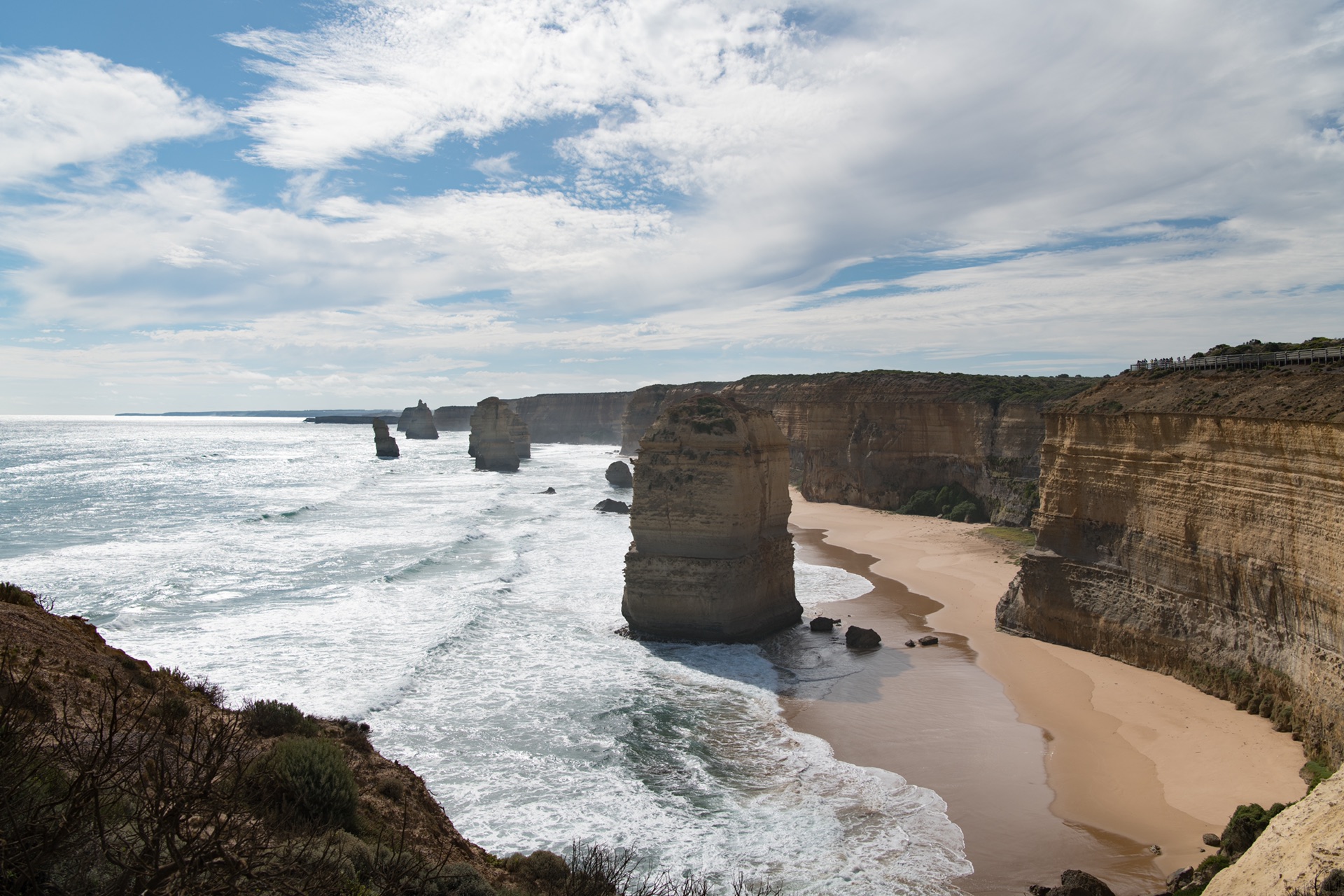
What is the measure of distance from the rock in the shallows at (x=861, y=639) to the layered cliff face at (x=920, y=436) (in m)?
20.0

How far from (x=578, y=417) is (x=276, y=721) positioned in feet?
413

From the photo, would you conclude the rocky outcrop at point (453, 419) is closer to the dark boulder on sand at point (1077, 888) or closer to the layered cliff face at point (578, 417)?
the layered cliff face at point (578, 417)

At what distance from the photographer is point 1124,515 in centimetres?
1833

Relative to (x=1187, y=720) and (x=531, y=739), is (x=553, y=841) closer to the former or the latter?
(x=531, y=739)

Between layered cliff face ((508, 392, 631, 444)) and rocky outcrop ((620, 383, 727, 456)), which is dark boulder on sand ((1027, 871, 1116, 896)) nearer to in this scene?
rocky outcrop ((620, 383, 727, 456))

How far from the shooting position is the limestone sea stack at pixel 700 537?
2022 centimetres

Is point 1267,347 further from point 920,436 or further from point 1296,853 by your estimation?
point 920,436

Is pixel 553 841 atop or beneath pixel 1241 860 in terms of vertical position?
beneath

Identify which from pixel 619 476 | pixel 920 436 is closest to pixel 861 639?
pixel 920 436

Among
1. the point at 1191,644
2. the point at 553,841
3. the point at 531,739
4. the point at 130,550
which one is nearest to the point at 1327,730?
the point at 1191,644

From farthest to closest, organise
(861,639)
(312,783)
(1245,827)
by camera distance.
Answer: (861,639) → (1245,827) → (312,783)

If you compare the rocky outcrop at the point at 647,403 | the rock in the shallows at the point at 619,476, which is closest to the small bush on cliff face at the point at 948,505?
the rock in the shallows at the point at 619,476

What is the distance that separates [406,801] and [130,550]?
2984 cm

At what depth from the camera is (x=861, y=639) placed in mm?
20094
